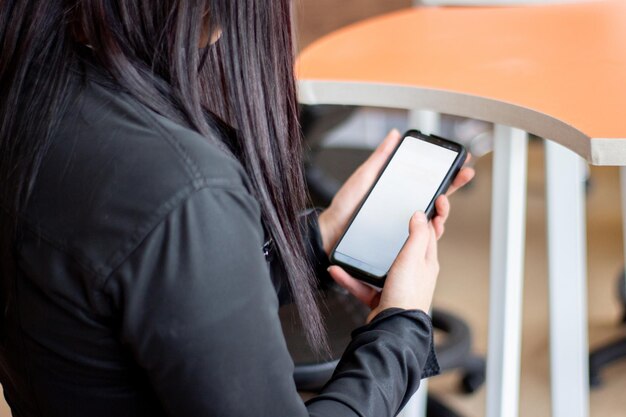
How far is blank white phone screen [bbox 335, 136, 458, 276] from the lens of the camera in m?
0.85

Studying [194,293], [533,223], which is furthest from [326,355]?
[533,223]

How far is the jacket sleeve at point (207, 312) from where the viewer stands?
0.53m

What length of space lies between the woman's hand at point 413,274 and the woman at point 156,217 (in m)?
0.03

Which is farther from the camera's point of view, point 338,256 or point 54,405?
point 338,256

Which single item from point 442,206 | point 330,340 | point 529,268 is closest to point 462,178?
point 442,206

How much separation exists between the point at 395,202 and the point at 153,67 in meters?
0.34

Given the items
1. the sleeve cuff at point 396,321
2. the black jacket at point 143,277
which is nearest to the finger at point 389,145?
the sleeve cuff at point 396,321

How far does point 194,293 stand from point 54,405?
0.18 m

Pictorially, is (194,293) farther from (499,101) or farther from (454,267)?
(454,267)

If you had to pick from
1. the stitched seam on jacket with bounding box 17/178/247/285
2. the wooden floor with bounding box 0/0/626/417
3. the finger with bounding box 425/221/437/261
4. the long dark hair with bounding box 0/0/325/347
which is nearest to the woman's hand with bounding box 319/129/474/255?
the finger with bounding box 425/221/437/261

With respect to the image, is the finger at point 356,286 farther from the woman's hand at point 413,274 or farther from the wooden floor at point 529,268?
the wooden floor at point 529,268

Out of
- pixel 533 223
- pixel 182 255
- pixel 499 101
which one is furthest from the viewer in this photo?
pixel 533 223

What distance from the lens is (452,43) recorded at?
110 centimetres

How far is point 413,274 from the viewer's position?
2.49 ft
